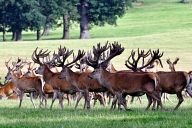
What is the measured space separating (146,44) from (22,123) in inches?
1515

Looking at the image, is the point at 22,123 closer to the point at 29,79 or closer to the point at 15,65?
the point at 29,79

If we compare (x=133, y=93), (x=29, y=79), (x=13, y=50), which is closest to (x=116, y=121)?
(x=133, y=93)

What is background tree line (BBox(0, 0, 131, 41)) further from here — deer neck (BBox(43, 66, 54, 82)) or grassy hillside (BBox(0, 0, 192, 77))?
deer neck (BBox(43, 66, 54, 82))

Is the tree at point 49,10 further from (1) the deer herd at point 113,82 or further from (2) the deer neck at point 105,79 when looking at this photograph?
(2) the deer neck at point 105,79

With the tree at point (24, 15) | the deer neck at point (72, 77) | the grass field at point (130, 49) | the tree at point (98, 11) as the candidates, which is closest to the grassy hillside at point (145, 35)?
the grass field at point (130, 49)

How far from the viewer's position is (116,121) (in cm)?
1405

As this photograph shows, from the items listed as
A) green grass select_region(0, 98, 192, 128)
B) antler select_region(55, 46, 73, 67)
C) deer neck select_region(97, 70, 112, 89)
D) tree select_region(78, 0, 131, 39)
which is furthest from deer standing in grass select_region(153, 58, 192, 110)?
tree select_region(78, 0, 131, 39)

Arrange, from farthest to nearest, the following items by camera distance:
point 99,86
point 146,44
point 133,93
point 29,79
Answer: point 146,44 < point 29,79 < point 99,86 < point 133,93

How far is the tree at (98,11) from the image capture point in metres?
67.8

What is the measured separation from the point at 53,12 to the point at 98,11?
4.61 meters

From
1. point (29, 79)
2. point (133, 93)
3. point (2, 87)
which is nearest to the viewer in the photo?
point (133, 93)

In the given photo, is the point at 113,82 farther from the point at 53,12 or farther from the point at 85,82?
the point at 53,12

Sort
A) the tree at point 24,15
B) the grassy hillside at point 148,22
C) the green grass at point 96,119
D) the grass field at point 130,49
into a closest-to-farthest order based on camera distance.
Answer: the green grass at point 96,119 → the grass field at point 130,49 → the tree at point 24,15 → the grassy hillside at point 148,22

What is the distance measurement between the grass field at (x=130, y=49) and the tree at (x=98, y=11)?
197 cm
